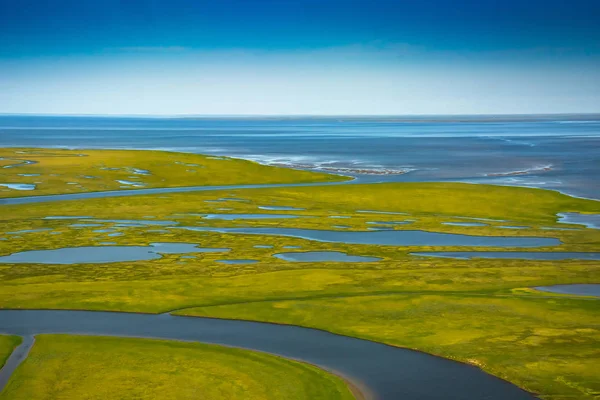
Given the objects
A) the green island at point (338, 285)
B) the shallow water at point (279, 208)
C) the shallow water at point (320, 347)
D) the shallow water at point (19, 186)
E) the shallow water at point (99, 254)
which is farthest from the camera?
the shallow water at point (19, 186)

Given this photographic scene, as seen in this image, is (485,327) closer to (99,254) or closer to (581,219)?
(99,254)

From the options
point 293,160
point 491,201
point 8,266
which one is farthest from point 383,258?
point 293,160

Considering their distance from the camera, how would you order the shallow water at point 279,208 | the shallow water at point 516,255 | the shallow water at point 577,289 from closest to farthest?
the shallow water at point 577,289
the shallow water at point 516,255
the shallow water at point 279,208

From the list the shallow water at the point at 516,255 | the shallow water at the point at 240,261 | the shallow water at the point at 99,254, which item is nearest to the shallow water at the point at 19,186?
the shallow water at the point at 99,254

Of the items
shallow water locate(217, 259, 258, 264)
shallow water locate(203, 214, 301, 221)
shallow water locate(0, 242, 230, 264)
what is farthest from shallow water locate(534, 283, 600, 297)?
shallow water locate(203, 214, 301, 221)

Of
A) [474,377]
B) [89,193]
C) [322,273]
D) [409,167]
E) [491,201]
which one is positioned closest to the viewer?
[474,377]

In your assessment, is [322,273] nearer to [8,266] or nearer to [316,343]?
[316,343]

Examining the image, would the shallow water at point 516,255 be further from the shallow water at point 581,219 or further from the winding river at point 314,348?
the winding river at point 314,348
